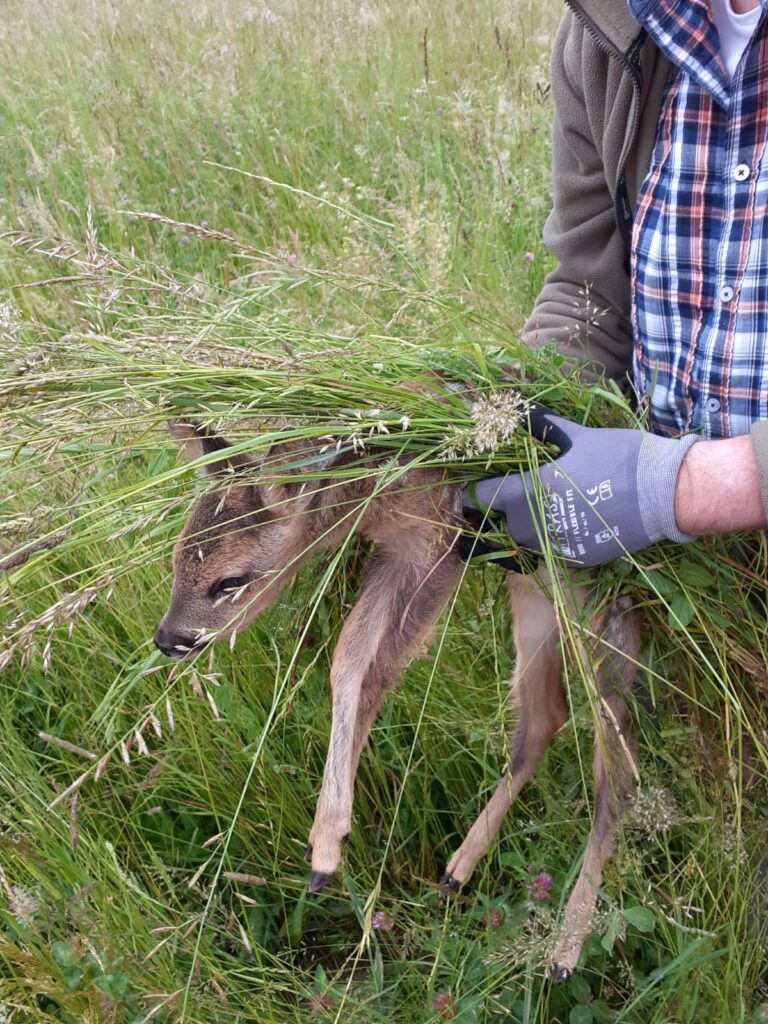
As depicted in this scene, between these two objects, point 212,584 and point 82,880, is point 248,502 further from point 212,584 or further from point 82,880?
point 82,880

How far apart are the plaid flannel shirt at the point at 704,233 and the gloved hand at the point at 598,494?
19cm

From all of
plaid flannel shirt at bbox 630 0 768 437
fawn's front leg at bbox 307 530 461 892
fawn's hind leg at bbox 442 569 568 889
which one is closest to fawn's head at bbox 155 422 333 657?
fawn's front leg at bbox 307 530 461 892

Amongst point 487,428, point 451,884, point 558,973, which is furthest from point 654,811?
point 487,428

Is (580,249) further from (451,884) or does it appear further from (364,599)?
(451,884)

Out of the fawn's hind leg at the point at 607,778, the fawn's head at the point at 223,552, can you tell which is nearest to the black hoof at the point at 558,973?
the fawn's hind leg at the point at 607,778

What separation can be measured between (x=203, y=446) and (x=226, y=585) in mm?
335

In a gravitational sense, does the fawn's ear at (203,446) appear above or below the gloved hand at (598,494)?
above

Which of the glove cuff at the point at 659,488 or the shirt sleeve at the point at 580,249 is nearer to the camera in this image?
the glove cuff at the point at 659,488

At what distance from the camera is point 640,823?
2127mm

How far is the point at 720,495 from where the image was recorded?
1.92m

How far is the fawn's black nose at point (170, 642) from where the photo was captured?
2047 millimetres

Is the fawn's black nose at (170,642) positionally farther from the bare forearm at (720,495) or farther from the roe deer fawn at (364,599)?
the bare forearm at (720,495)

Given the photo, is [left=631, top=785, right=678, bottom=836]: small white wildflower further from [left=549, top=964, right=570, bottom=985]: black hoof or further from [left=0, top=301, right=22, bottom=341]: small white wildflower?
[left=0, top=301, right=22, bottom=341]: small white wildflower

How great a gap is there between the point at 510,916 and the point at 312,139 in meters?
4.24
